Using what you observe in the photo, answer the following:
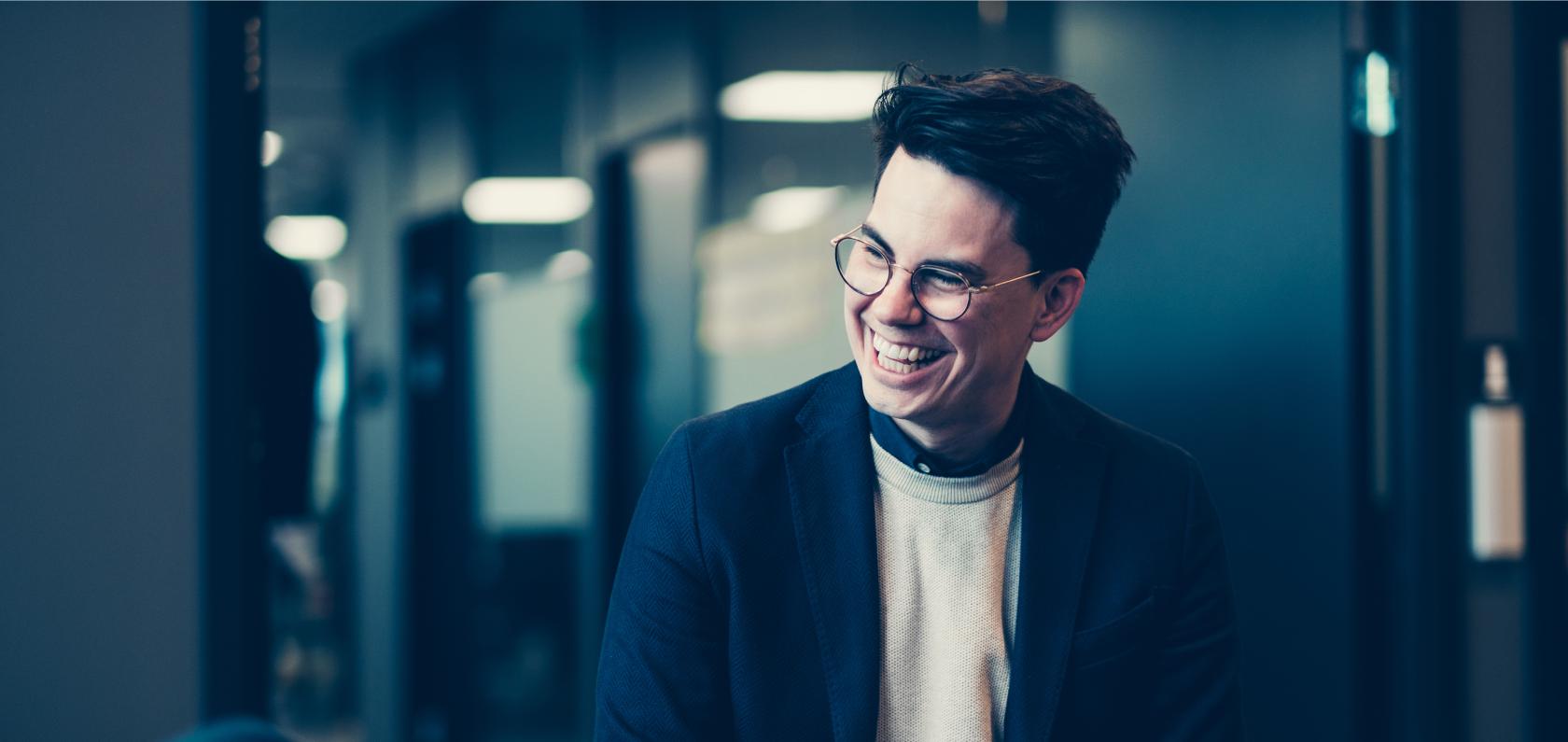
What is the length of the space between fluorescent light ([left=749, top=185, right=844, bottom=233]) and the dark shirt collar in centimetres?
162

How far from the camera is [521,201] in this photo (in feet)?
13.9

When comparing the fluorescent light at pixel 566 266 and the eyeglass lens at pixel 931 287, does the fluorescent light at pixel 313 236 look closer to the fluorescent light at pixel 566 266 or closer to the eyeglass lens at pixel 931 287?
the fluorescent light at pixel 566 266

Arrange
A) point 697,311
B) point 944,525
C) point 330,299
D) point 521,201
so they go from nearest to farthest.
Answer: point 944,525 < point 697,311 < point 521,201 < point 330,299

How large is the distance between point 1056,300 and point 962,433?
0.72ft

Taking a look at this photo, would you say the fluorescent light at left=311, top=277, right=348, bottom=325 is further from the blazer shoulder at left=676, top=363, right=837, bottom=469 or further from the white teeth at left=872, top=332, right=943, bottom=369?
the white teeth at left=872, top=332, right=943, bottom=369

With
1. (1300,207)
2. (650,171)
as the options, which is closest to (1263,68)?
(1300,207)

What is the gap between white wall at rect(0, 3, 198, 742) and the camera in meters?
1.99

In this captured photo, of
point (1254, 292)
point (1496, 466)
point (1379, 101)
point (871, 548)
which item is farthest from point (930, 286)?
point (1496, 466)

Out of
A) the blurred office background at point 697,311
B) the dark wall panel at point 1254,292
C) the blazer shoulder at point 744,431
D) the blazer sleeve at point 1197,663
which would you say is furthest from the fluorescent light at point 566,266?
the blazer sleeve at point 1197,663

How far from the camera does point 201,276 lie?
2.04m

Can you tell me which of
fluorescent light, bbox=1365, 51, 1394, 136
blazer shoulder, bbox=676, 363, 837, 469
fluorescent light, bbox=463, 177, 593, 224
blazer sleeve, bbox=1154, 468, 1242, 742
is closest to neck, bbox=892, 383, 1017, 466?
blazer shoulder, bbox=676, 363, 837, 469

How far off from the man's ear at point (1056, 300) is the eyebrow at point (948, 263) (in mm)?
113

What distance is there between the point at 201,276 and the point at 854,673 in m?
1.21

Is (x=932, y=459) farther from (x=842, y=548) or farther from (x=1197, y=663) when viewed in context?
(x=1197, y=663)
